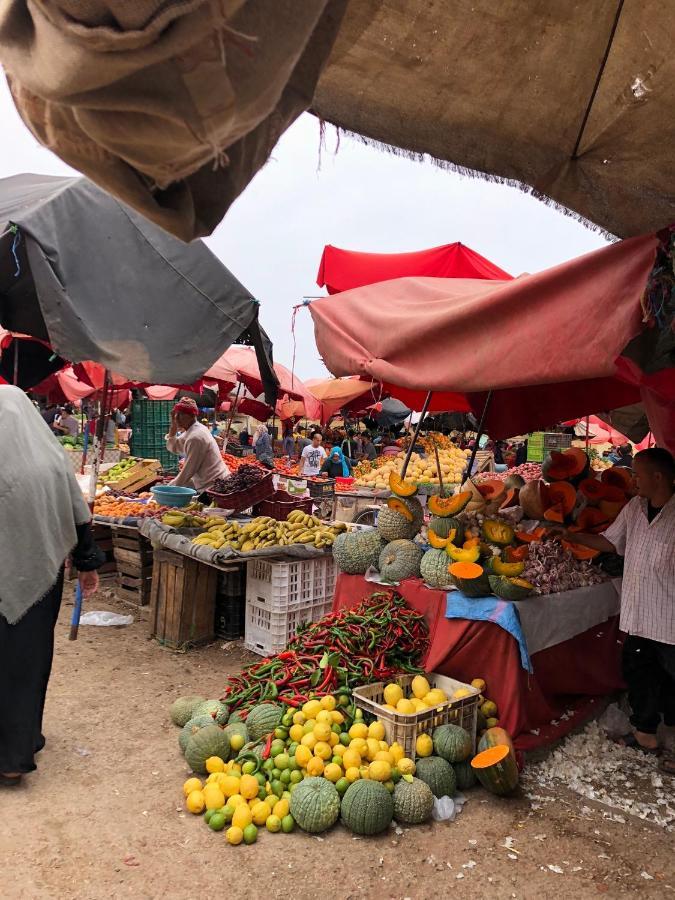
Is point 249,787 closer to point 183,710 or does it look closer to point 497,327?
point 183,710

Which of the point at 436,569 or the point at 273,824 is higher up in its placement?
the point at 436,569

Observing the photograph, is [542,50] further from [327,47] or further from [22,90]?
[22,90]

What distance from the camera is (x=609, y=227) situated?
2.73 m

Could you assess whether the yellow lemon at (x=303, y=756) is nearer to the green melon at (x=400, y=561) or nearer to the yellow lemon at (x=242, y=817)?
the yellow lemon at (x=242, y=817)

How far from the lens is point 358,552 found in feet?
15.8

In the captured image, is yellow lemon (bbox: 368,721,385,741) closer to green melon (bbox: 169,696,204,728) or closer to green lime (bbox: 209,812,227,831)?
green lime (bbox: 209,812,227,831)

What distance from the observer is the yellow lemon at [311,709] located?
3.57 metres

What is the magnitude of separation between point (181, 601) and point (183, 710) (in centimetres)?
157

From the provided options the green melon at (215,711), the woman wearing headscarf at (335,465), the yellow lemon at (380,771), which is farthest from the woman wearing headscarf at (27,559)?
the woman wearing headscarf at (335,465)

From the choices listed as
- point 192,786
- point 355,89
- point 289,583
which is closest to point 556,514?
point 289,583

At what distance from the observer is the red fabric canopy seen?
645cm

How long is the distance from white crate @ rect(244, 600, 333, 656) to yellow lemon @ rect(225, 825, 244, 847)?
2307 mm

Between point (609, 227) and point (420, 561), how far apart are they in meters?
2.55

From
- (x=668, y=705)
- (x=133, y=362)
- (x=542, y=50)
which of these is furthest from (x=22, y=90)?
(x=668, y=705)
